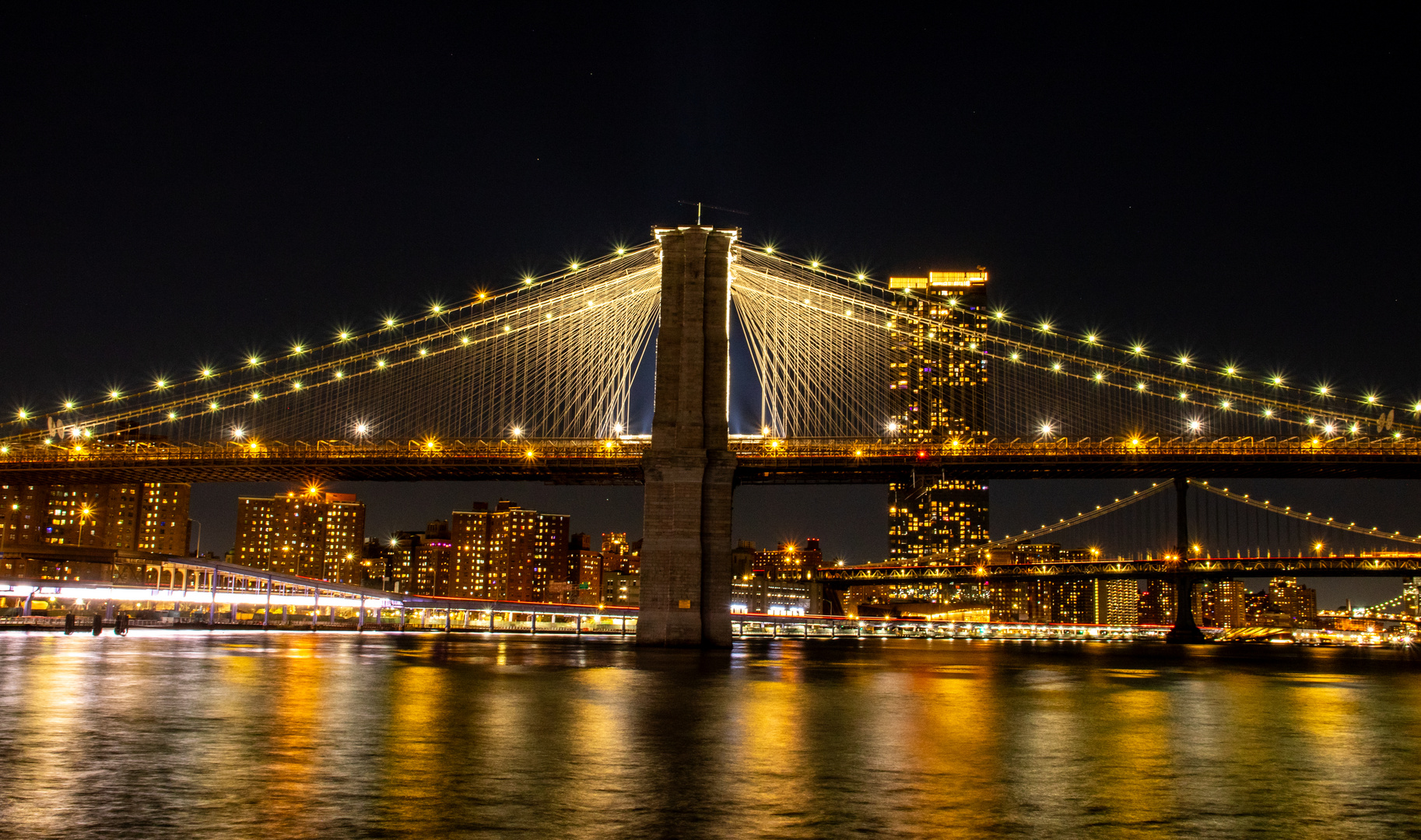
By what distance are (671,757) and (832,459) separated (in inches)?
1632

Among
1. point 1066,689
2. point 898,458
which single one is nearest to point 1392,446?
point 898,458

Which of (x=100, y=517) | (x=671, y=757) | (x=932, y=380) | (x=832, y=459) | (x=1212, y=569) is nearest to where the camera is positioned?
(x=671, y=757)

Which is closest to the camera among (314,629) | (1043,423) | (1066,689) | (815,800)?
(815,800)

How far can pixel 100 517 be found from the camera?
598 feet

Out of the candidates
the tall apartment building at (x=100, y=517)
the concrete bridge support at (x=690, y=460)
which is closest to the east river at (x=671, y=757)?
the concrete bridge support at (x=690, y=460)

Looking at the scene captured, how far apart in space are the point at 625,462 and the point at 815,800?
42.9m

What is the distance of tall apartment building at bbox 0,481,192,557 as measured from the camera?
170 m

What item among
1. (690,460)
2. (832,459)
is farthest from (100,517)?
(690,460)

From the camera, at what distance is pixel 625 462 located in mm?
52688

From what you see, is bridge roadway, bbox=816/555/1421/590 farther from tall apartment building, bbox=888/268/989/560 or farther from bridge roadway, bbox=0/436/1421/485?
bridge roadway, bbox=0/436/1421/485

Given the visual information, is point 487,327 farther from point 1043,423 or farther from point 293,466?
point 1043,423

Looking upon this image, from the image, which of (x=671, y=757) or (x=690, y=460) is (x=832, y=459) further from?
(x=671, y=757)

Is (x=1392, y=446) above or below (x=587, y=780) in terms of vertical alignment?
above

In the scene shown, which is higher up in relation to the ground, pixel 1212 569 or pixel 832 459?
pixel 832 459
